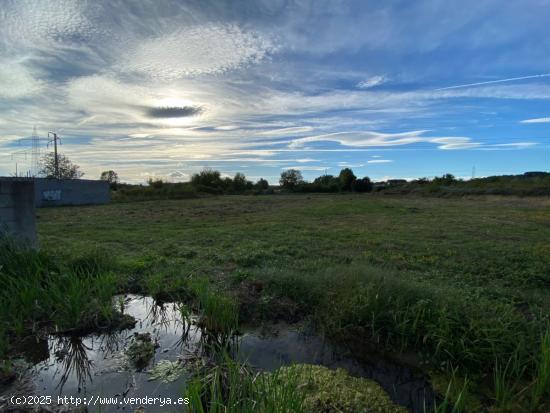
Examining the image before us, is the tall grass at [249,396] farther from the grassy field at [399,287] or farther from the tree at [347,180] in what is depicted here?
the tree at [347,180]

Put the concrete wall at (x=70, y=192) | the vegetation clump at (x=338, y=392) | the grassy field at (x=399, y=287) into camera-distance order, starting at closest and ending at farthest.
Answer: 1. the vegetation clump at (x=338, y=392)
2. the grassy field at (x=399, y=287)
3. the concrete wall at (x=70, y=192)

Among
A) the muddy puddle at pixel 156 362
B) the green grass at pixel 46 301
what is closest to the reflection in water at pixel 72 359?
the muddy puddle at pixel 156 362

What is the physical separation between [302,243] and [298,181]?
1762 inches

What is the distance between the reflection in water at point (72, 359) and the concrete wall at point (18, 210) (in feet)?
7.76

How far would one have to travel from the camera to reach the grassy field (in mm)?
2705

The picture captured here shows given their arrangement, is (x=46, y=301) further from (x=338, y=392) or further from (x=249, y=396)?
(x=338, y=392)

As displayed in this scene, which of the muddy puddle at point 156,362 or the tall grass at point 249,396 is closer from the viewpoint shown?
the tall grass at point 249,396

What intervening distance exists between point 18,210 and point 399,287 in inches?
205

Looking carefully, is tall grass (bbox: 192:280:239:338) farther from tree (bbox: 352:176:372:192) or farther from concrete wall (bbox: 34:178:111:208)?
tree (bbox: 352:176:372:192)

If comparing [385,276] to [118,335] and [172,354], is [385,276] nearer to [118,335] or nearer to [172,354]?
[172,354]

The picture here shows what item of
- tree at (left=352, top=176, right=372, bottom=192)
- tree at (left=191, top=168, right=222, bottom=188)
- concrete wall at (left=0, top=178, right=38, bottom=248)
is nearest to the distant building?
tree at (left=352, top=176, right=372, bottom=192)

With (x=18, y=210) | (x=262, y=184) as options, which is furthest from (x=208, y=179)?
(x=18, y=210)

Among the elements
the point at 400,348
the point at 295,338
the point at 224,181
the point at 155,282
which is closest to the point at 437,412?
the point at 400,348

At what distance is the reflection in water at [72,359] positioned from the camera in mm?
2775
